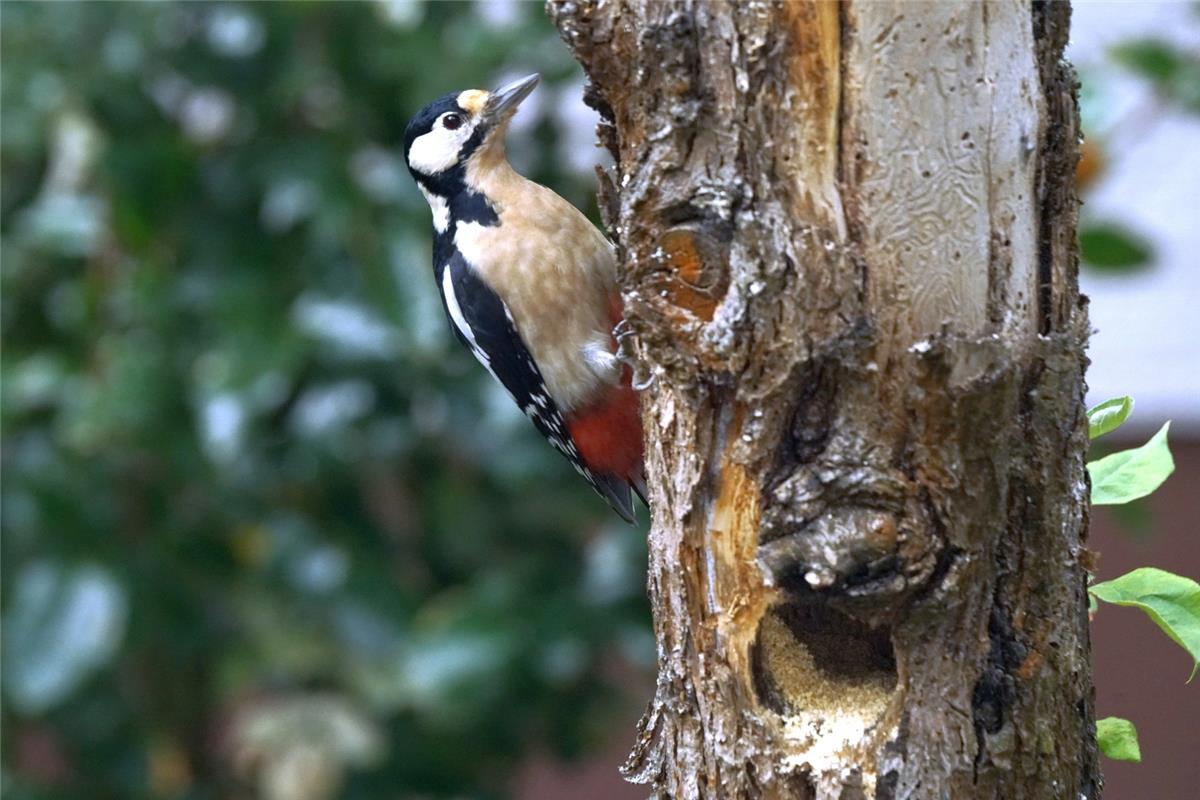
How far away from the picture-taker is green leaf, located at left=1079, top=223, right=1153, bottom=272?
279cm

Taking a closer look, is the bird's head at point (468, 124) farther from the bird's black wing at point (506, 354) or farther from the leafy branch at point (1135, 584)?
the leafy branch at point (1135, 584)

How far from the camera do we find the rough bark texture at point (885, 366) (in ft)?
4.20

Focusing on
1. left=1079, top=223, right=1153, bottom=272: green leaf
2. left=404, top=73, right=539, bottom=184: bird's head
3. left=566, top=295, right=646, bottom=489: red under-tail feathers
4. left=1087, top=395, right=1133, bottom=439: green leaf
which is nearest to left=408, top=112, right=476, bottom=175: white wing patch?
left=404, top=73, right=539, bottom=184: bird's head

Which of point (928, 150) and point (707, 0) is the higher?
point (707, 0)

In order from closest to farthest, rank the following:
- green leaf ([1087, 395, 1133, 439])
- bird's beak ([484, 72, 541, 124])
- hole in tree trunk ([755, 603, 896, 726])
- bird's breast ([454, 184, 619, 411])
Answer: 1. hole in tree trunk ([755, 603, 896, 726])
2. green leaf ([1087, 395, 1133, 439])
3. bird's breast ([454, 184, 619, 411])
4. bird's beak ([484, 72, 541, 124])

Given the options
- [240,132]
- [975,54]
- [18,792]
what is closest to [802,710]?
[975,54]

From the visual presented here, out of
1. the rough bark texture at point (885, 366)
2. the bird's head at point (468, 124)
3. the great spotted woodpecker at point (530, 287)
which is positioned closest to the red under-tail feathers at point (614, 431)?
the great spotted woodpecker at point (530, 287)

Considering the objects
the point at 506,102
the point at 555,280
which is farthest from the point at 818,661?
the point at 506,102

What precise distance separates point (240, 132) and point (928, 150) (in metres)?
2.24

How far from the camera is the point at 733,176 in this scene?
1.34m

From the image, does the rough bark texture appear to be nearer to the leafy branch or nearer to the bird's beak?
the leafy branch

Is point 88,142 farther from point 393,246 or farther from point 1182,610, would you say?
point 1182,610

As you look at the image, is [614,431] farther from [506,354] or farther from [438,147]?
[438,147]

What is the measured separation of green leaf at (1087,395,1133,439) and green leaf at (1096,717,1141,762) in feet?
1.02
